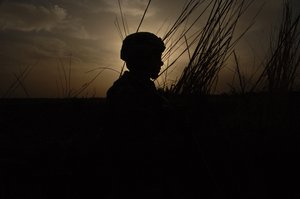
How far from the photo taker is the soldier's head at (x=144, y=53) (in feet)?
4.81

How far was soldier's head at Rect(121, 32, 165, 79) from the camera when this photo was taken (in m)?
1.47

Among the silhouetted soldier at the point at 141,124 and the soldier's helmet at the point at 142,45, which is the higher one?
the soldier's helmet at the point at 142,45

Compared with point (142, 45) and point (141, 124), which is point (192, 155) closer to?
point (141, 124)

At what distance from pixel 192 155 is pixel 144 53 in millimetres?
395

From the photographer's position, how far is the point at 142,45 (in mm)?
1461

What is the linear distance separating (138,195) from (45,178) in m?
0.35

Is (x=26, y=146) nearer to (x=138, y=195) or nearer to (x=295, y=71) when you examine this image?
(x=138, y=195)

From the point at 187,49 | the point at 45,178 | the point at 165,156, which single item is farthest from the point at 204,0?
the point at 45,178

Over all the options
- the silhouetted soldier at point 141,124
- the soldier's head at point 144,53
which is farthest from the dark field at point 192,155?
the soldier's head at point 144,53

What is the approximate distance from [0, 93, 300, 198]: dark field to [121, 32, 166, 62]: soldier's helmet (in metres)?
0.22

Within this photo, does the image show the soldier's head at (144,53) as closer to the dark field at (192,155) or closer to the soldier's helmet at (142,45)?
the soldier's helmet at (142,45)

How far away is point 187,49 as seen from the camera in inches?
82.4

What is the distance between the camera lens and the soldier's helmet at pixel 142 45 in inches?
57.6

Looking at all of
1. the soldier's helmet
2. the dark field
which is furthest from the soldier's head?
the dark field
